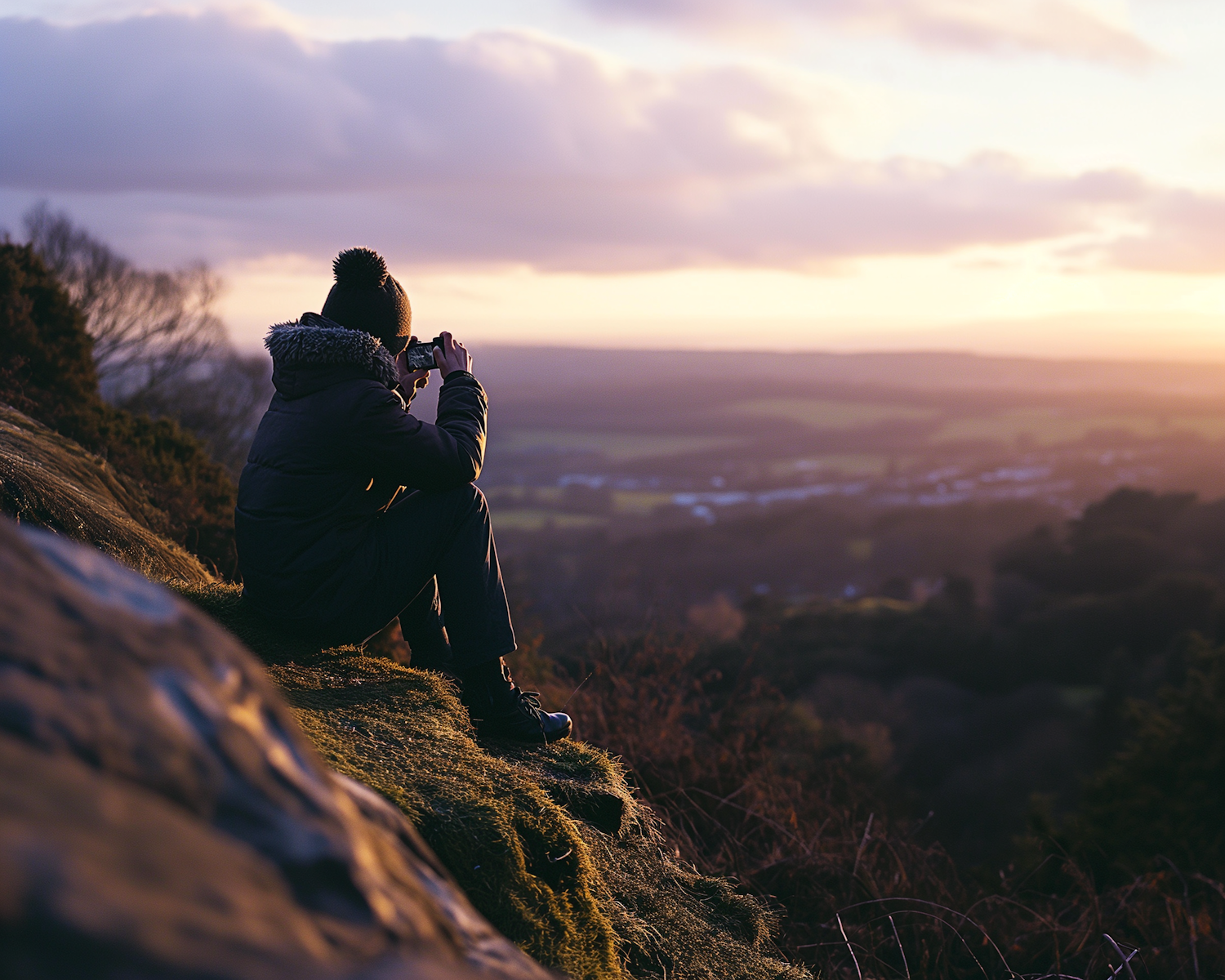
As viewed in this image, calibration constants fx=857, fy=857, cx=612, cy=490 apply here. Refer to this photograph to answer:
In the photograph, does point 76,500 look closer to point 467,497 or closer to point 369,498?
point 369,498

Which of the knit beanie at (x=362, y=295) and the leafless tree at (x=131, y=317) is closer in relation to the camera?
the knit beanie at (x=362, y=295)

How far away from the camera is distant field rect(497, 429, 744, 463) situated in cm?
9969

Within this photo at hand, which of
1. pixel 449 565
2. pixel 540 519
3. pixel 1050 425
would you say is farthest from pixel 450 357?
pixel 1050 425

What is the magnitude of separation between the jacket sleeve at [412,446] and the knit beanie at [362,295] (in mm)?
393

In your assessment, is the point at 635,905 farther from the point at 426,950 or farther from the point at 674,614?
the point at 674,614

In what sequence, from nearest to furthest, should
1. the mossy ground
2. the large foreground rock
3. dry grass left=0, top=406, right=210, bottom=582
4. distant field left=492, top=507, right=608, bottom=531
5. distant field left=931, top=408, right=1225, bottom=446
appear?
the large foreground rock
the mossy ground
dry grass left=0, top=406, right=210, bottom=582
distant field left=492, top=507, right=608, bottom=531
distant field left=931, top=408, right=1225, bottom=446

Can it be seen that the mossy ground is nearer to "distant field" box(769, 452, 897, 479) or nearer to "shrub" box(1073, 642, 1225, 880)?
"shrub" box(1073, 642, 1225, 880)

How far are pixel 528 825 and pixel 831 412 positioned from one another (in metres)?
133

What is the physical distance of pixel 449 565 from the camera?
381 cm

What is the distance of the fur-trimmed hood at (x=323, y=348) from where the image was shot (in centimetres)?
355

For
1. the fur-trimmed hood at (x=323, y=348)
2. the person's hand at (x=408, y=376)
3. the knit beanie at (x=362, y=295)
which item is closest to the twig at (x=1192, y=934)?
the person's hand at (x=408, y=376)

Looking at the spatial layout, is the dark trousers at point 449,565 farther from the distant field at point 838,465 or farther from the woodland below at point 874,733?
the distant field at point 838,465

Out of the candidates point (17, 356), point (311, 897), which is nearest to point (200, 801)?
point (311, 897)

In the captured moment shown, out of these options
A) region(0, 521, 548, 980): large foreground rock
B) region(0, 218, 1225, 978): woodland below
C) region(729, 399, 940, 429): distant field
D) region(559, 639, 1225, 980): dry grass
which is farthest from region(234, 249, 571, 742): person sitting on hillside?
region(729, 399, 940, 429): distant field
